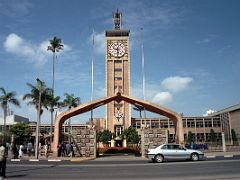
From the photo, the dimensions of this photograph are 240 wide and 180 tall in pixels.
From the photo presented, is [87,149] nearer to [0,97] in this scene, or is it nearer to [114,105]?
[0,97]

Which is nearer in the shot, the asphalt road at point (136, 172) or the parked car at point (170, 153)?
the asphalt road at point (136, 172)

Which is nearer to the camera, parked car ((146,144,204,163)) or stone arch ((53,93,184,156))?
parked car ((146,144,204,163))

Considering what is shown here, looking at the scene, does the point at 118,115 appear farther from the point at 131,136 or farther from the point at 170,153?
the point at 170,153

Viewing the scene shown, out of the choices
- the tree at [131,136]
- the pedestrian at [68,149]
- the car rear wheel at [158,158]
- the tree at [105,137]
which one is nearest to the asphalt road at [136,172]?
the car rear wheel at [158,158]

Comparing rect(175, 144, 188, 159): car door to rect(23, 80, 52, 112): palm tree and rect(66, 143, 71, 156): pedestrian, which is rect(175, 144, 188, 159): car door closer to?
rect(66, 143, 71, 156): pedestrian

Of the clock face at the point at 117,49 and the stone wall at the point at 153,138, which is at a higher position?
the clock face at the point at 117,49

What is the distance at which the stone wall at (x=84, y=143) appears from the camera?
111 feet

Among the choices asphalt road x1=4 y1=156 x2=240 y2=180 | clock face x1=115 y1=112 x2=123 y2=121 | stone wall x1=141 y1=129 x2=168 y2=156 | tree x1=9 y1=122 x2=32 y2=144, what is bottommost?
asphalt road x1=4 y1=156 x2=240 y2=180

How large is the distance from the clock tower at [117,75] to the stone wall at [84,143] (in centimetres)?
6192

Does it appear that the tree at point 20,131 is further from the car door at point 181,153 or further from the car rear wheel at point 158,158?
the car door at point 181,153

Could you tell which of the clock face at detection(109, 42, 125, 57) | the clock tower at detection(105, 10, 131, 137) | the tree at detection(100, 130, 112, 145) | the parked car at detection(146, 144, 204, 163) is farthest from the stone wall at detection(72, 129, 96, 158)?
the clock face at detection(109, 42, 125, 57)

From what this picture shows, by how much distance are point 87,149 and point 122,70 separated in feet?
223

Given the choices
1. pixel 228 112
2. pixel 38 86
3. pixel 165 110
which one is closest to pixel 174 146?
pixel 165 110

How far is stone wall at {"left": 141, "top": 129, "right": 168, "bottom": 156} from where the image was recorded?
33.4m
